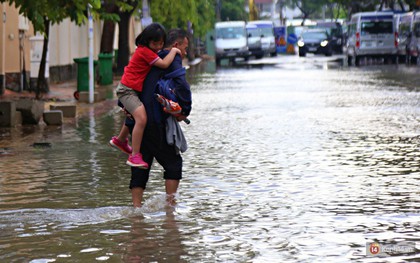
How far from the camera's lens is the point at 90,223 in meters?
9.22

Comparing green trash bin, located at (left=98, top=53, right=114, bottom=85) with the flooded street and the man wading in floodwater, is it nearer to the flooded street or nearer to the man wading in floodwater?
the flooded street

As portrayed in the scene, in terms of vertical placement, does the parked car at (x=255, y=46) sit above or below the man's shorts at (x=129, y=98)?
below

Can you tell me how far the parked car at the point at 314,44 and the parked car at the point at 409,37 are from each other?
1773cm

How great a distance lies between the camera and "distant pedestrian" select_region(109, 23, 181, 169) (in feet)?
31.1

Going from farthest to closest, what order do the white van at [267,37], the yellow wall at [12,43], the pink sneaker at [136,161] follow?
1. the white van at [267,37]
2. the yellow wall at [12,43]
3. the pink sneaker at [136,161]

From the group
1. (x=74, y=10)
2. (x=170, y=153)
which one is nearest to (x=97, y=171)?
(x=170, y=153)

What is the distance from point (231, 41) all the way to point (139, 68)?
56679 millimetres

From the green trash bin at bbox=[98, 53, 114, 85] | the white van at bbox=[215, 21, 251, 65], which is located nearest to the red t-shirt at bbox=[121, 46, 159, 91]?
the green trash bin at bbox=[98, 53, 114, 85]

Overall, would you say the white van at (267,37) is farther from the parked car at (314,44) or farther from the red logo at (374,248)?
the red logo at (374,248)

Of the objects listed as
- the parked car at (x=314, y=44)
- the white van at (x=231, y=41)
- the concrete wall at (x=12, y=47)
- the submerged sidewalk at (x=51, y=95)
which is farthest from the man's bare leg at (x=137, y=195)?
the parked car at (x=314, y=44)

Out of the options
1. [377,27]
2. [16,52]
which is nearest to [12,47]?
[16,52]

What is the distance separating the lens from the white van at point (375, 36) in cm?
5750

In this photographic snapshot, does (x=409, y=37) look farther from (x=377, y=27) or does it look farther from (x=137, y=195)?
(x=137, y=195)

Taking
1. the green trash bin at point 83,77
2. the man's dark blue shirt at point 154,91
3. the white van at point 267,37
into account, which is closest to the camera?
the man's dark blue shirt at point 154,91
